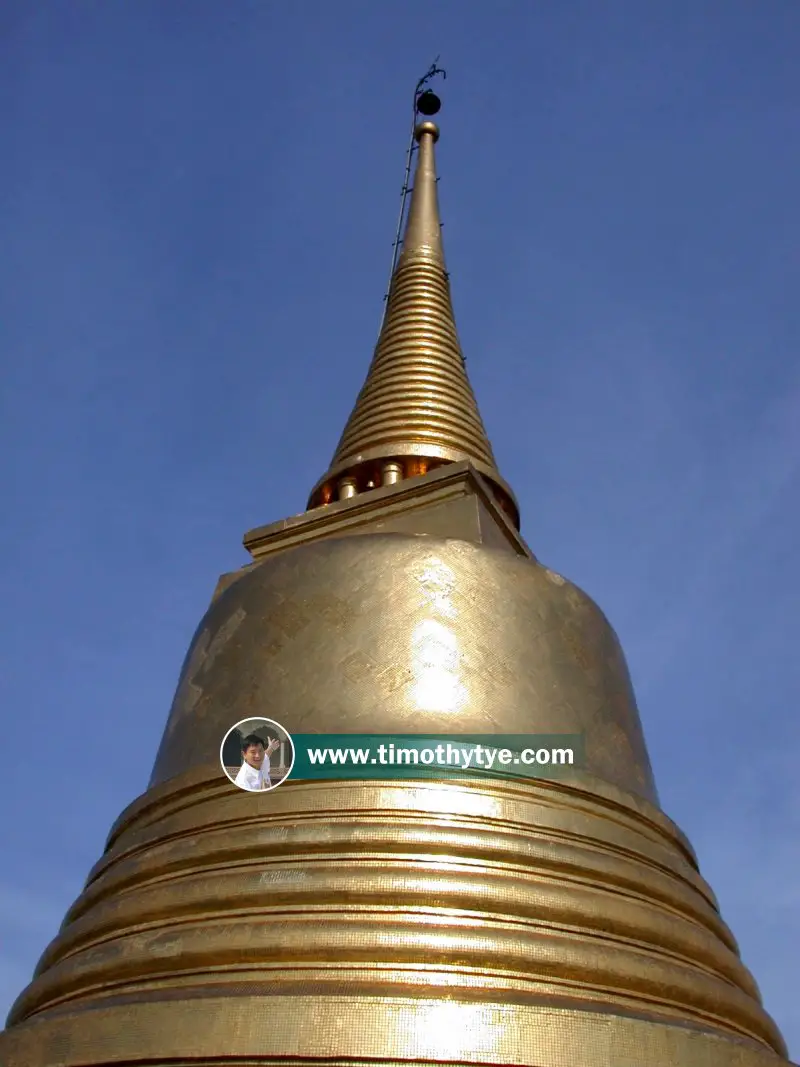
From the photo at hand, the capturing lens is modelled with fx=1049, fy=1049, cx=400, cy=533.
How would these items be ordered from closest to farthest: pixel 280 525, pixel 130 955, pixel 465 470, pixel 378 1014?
pixel 378 1014 → pixel 130 955 → pixel 465 470 → pixel 280 525

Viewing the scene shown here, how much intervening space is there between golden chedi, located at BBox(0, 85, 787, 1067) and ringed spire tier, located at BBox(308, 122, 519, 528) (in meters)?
2.32

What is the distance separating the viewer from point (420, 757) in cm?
475

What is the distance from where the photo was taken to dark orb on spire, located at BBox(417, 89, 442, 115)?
16641 mm

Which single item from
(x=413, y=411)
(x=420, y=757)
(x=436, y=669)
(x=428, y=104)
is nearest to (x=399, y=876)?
(x=420, y=757)

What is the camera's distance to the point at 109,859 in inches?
205

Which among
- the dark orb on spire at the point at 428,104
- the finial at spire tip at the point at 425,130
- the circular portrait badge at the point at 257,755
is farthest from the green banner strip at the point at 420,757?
the dark orb on spire at the point at 428,104

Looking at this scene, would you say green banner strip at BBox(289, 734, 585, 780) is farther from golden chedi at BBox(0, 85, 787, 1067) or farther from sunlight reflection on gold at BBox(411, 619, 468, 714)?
sunlight reflection on gold at BBox(411, 619, 468, 714)

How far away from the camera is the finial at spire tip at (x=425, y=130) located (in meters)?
14.7

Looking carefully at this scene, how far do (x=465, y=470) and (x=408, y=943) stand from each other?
394 centimetres

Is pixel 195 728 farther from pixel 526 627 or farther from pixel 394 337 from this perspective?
pixel 394 337

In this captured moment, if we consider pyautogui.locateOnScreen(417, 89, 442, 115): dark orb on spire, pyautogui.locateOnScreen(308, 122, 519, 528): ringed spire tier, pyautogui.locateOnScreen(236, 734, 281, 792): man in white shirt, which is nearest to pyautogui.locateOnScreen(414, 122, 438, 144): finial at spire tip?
pyautogui.locateOnScreen(417, 89, 442, 115): dark orb on spire

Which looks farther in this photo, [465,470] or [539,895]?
[465,470]

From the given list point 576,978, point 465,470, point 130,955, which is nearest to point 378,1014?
point 576,978

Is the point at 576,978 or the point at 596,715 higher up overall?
the point at 596,715
